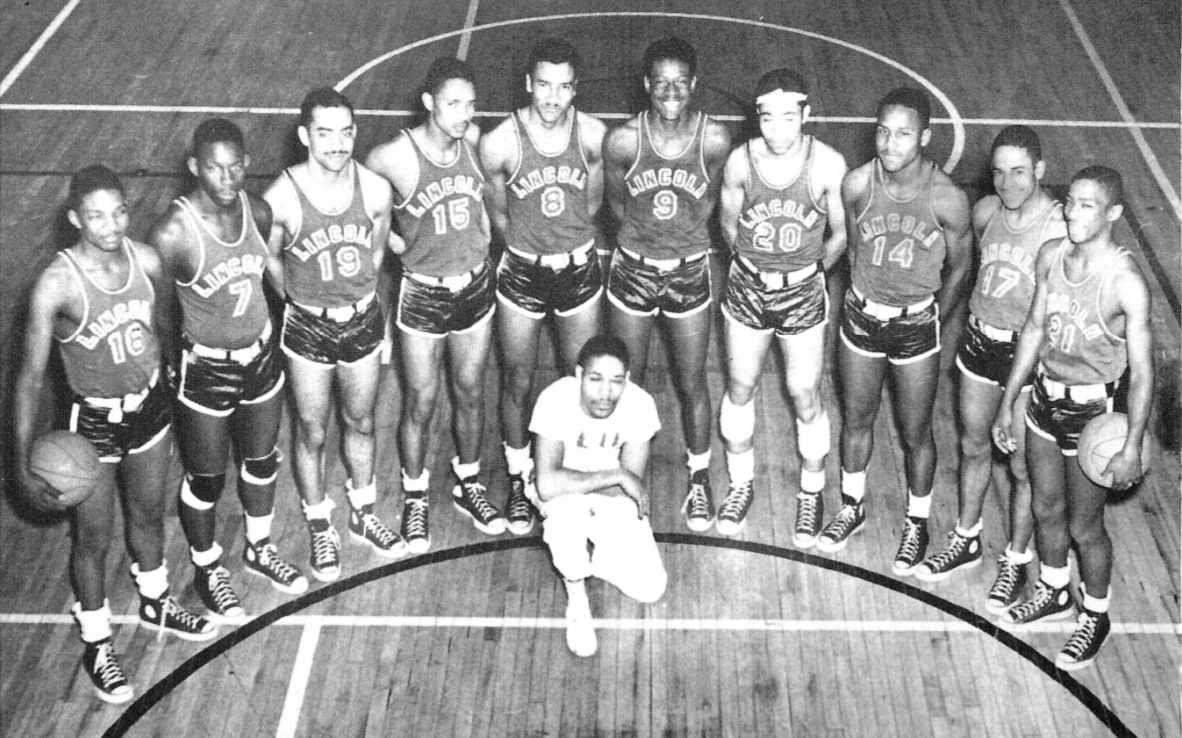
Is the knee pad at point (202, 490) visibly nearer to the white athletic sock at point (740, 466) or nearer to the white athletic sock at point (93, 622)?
the white athletic sock at point (93, 622)

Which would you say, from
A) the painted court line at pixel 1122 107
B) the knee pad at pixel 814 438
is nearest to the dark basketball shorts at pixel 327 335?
the knee pad at pixel 814 438

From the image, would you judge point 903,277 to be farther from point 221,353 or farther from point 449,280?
point 221,353

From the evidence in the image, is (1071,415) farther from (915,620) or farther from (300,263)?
(300,263)

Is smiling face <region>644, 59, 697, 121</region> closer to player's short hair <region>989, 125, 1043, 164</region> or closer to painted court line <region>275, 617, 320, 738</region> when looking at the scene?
player's short hair <region>989, 125, 1043, 164</region>

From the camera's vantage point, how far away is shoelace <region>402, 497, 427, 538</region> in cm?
730

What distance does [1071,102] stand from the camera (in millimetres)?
11867

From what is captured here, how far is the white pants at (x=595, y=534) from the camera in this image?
6.44 m

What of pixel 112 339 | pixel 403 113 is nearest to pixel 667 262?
pixel 112 339

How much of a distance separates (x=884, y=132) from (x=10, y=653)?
498cm

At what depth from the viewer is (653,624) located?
6789 millimetres

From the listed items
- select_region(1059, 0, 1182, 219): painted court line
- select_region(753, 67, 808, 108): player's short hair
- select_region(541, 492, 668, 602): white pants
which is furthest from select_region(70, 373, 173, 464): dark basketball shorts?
select_region(1059, 0, 1182, 219): painted court line

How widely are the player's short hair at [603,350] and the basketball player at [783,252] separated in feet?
3.07

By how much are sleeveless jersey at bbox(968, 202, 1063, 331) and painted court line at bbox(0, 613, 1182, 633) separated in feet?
5.13

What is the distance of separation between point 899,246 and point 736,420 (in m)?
1.36
